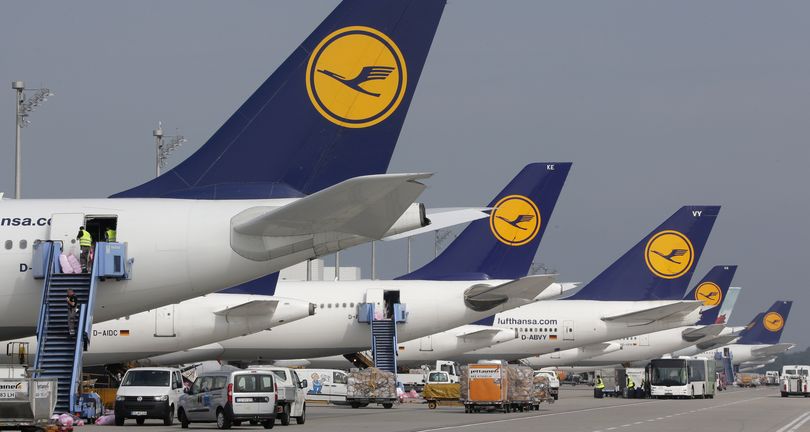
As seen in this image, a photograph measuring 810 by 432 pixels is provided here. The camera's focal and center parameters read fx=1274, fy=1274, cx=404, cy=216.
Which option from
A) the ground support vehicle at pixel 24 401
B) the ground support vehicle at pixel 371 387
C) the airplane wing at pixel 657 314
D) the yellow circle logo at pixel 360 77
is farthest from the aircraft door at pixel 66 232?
the airplane wing at pixel 657 314

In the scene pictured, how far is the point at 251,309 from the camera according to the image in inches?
1580

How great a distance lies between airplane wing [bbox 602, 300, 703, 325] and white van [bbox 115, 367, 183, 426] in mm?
32773

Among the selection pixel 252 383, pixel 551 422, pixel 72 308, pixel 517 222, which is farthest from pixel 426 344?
pixel 72 308

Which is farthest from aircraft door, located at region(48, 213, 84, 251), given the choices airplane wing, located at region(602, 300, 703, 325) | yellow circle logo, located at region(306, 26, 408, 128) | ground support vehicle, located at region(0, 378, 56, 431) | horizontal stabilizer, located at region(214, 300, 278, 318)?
airplane wing, located at region(602, 300, 703, 325)

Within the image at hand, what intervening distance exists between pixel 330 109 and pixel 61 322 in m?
6.87

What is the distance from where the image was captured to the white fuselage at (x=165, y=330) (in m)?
38.6

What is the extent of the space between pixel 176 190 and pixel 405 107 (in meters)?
5.16

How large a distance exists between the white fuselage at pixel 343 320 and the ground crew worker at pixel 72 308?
20.8 meters

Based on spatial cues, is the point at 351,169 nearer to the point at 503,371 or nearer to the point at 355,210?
the point at 355,210

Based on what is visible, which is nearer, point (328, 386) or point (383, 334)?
point (383, 334)

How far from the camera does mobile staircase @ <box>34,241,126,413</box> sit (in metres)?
25.1

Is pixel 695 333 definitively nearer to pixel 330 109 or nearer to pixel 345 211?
pixel 330 109

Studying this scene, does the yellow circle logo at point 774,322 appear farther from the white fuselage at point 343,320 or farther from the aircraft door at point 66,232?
the aircraft door at point 66,232

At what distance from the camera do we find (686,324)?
64500mm
